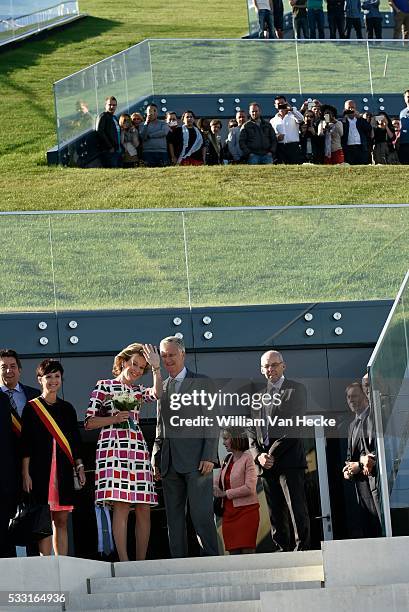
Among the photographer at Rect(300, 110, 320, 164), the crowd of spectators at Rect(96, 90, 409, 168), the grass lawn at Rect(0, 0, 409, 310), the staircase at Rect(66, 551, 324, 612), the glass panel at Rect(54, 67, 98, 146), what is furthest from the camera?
the glass panel at Rect(54, 67, 98, 146)

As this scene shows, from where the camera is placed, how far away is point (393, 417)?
1367 cm

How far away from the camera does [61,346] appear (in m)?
17.6

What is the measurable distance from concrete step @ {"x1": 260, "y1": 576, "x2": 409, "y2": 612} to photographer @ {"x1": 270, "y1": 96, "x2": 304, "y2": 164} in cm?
1559

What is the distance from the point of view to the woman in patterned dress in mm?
13836

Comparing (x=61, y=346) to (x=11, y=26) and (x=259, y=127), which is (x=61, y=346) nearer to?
(x=259, y=127)

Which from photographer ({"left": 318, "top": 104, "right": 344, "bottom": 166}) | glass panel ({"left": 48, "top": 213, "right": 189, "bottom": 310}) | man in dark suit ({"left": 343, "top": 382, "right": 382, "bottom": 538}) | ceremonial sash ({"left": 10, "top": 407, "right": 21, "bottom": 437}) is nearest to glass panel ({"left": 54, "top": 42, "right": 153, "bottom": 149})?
photographer ({"left": 318, "top": 104, "right": 344, "bottom": 166})

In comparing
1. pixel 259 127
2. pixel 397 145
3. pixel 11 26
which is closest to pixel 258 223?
pixel 259 127

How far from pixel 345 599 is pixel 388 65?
21277 mm

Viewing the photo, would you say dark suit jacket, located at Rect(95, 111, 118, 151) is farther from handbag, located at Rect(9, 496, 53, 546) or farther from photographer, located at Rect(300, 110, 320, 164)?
handbag, located at Rect(9, 496, 53, 546)

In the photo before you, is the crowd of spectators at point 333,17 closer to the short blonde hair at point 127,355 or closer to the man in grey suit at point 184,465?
the short blonde hair at point 127,355

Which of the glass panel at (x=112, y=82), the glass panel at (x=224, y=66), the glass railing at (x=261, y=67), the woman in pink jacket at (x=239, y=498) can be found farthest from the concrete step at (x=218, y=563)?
the glass panel at (x=224, y=66)

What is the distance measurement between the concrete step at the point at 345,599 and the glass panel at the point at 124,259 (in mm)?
5610

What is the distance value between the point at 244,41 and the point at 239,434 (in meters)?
19.8

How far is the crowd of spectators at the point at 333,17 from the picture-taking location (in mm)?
35219
